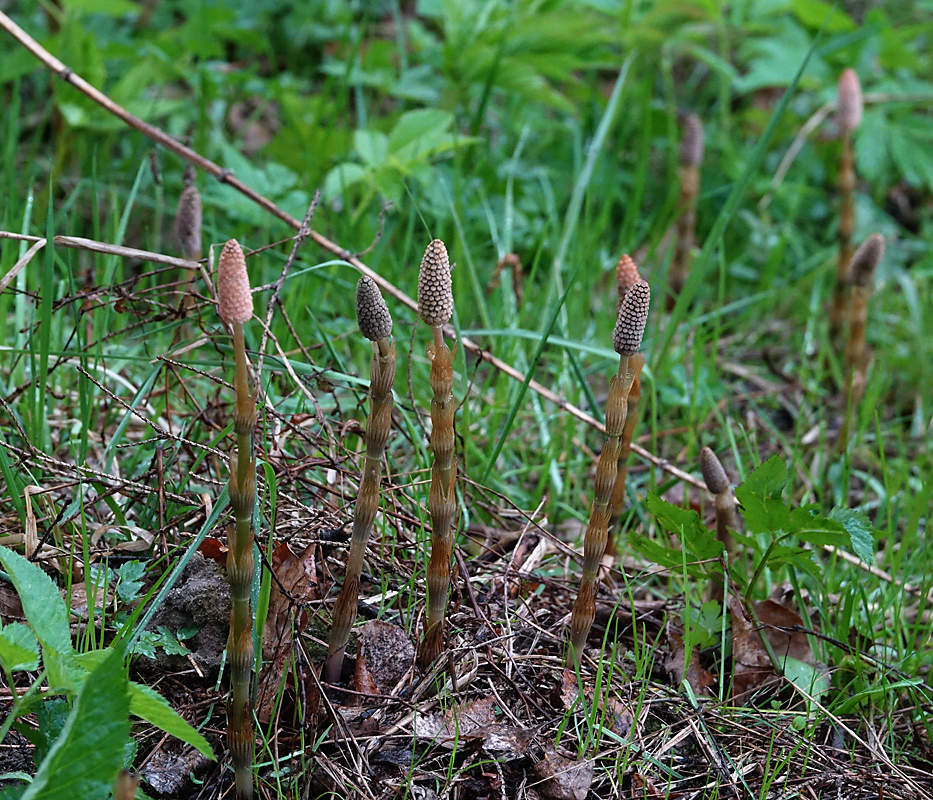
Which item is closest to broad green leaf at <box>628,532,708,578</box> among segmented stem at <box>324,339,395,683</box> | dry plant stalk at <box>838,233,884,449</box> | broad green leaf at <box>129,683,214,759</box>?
segmented stem at <box>324,339,395,683</box>

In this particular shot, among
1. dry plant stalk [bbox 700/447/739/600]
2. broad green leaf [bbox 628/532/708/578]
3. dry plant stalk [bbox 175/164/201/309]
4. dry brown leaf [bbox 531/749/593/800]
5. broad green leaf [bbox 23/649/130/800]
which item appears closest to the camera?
broad green leaf [bbox 23/649/130/800]

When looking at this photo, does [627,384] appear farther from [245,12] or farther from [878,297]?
[245,12]

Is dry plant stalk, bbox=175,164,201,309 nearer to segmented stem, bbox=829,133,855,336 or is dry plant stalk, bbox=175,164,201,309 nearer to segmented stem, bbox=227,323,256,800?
segmented stem, bbox=227,323,256,800

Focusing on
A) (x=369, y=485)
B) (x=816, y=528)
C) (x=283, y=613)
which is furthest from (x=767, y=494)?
(x=283, y=613)

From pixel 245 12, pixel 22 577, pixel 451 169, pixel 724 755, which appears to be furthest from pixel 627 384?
pixel 245 12

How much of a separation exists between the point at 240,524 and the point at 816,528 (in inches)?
41.5

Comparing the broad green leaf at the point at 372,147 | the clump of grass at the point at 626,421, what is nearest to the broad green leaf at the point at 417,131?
the broad green leaf at the point at 372,147

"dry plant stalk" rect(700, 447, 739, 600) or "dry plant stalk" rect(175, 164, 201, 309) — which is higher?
"dry plant stalk" rect(175, 164, 201, 309)

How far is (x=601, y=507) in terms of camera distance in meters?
1.56

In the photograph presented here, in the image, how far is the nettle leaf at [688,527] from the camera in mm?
1729

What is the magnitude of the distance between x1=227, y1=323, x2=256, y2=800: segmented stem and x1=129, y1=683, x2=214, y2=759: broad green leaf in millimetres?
130

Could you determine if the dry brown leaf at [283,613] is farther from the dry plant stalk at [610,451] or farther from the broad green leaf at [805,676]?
the broad green leaf at [805,676]

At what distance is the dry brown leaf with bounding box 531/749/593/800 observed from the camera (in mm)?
1481

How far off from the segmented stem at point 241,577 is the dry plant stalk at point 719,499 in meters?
0.96
